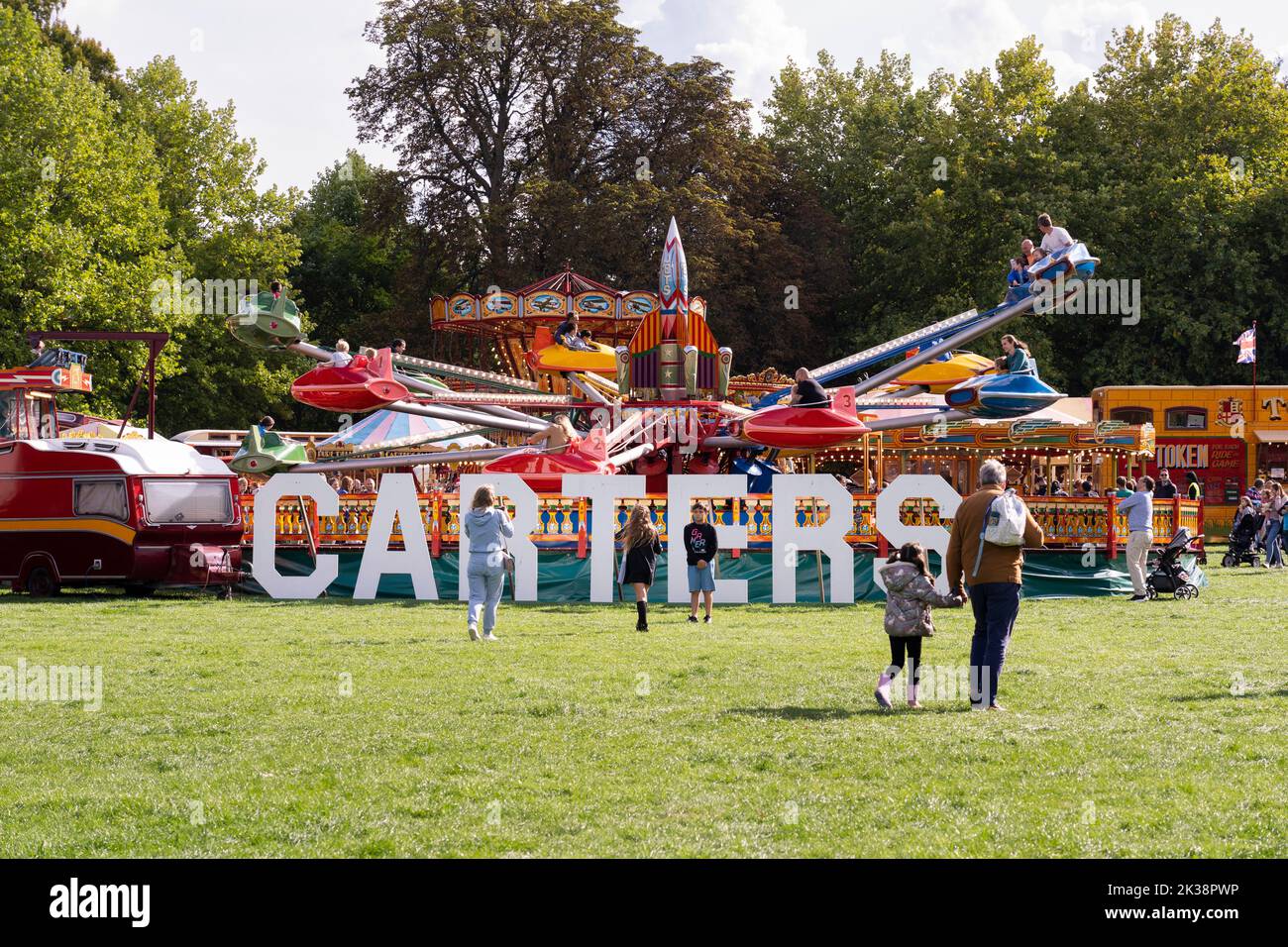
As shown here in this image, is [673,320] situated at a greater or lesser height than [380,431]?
greater

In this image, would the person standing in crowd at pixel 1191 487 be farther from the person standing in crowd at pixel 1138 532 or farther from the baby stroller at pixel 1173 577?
the person standing in crowd at pixel 1138 532

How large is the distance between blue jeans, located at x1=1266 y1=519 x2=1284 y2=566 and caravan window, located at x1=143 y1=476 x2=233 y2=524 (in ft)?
64.7

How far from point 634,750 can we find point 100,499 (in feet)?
52.1

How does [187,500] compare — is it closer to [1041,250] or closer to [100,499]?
[100,499]

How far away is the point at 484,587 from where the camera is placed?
16.4 m

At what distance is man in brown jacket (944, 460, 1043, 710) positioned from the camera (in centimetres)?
1120

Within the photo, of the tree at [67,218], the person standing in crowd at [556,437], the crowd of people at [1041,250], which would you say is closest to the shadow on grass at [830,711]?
the crowd of people at [1041,250]

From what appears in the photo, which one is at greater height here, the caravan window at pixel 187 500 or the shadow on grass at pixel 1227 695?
the caravan window at pixel 187 500

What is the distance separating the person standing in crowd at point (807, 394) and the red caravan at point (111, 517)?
8.92 meters

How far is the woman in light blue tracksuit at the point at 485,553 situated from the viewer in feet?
53.3

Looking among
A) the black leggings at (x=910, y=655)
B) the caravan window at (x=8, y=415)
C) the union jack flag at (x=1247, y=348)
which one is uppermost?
the union jack flag at (x=1247, y=348)

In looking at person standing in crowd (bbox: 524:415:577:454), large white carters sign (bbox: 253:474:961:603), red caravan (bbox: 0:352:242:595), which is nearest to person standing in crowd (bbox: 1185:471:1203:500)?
large white carters sign (bbox: 253:474:961:603)
